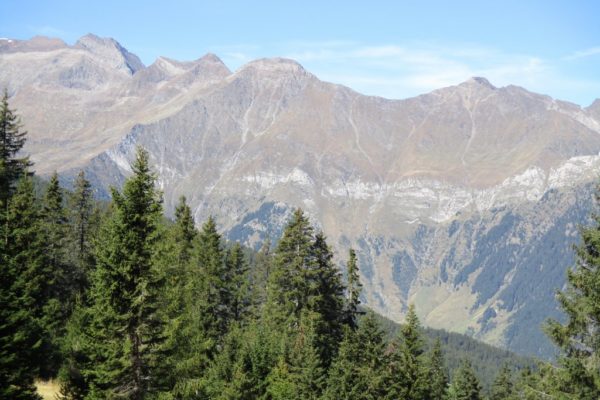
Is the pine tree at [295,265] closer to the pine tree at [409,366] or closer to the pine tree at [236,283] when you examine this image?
the pine tree at [236,283]

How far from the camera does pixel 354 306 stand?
52.8 meters

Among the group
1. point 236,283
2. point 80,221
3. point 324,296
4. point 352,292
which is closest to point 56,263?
point 80,221

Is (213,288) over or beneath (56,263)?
beneath

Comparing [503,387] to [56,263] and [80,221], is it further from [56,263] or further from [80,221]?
[56,263]

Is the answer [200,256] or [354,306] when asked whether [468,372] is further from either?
[200,256]

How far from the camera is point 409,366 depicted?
48688mm

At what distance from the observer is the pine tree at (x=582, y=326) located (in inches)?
974

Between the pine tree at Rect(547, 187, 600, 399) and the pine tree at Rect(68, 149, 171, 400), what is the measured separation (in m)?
17.4

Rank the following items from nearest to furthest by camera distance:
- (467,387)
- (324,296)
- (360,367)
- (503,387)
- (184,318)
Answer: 1. (184,318)
2. (360,367)
3. (324,296)
4. (467,387)
5. (503,387)

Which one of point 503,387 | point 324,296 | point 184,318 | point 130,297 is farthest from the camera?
point 503,387

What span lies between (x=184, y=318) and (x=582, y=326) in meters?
18.2

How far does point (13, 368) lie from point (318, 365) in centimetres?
2619

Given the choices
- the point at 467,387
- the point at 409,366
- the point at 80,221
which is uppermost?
the point at 80,221

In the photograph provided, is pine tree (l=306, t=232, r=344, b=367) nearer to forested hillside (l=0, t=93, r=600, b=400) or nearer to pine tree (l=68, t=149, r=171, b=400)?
forested hillside (l=0, t=93, r=600, b=400)
